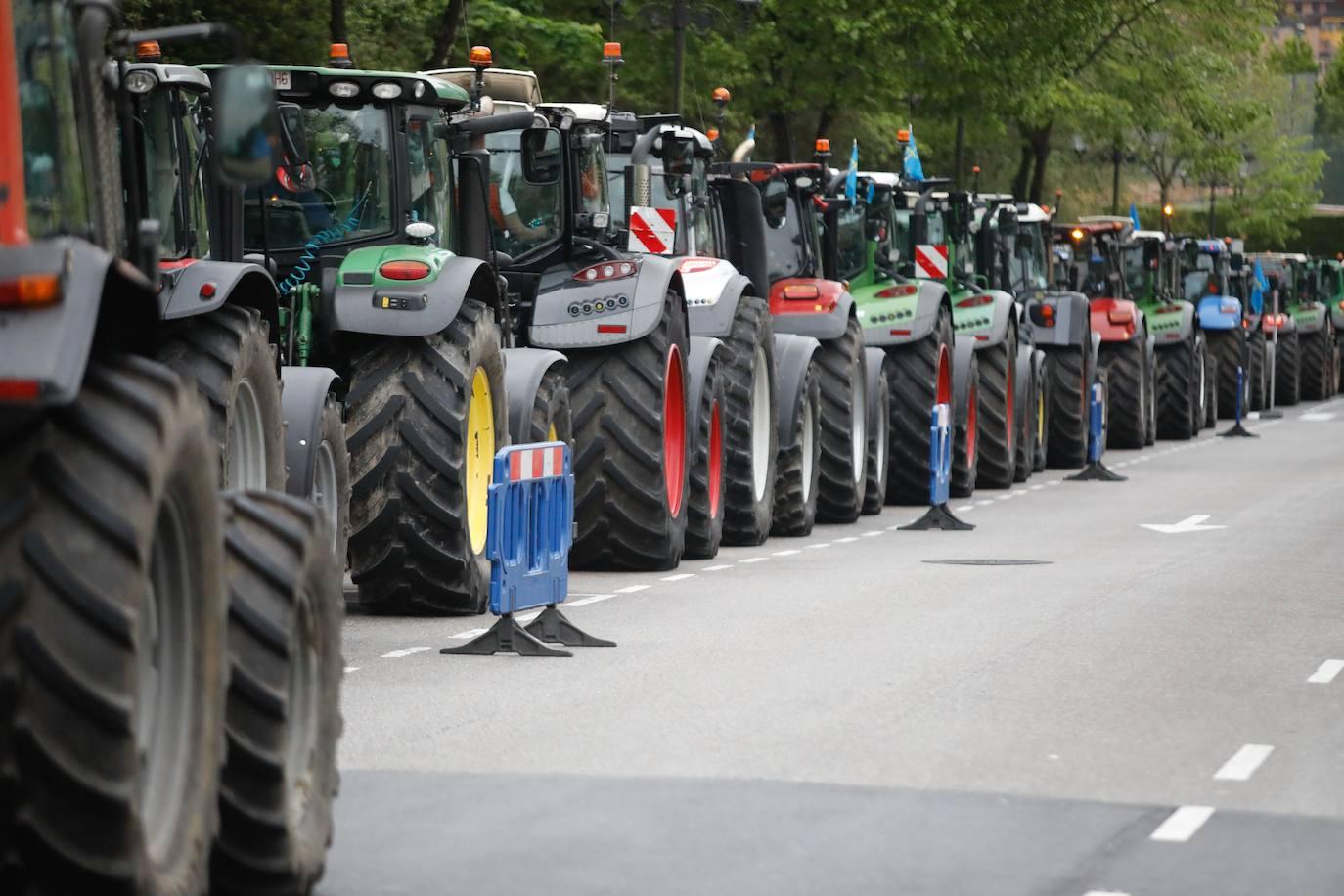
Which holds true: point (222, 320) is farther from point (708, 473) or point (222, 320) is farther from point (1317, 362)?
point (1317, 362)

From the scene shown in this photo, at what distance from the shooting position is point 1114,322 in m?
32.3

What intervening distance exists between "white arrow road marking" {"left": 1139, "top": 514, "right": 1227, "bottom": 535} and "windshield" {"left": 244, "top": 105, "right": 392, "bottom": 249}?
28.2 ft

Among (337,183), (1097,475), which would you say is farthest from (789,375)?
(1097,475)

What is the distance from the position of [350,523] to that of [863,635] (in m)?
2.49

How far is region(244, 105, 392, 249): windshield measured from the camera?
13.3 m

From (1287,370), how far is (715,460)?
110 feet

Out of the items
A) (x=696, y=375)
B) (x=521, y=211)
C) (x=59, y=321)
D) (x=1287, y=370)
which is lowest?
(x=1287, y=370)

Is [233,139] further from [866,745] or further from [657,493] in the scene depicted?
[657,493]

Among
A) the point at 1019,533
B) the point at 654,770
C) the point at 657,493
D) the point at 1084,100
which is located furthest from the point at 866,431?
the point at 1084,100

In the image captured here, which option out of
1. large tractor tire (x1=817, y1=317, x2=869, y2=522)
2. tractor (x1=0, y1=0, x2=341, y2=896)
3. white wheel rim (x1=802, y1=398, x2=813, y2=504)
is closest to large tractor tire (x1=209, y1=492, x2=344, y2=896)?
tractor (x1=0, y1=0, x2=341, y2=896)

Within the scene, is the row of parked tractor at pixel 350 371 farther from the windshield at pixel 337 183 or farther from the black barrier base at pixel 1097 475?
the black barrier base at pixel 1097 475

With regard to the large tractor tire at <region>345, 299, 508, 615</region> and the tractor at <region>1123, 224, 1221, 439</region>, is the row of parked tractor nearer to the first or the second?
the large tractor tire at <region>345, 299, 508, 615</region>

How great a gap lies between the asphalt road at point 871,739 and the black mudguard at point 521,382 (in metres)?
1.06

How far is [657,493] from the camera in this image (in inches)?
636
